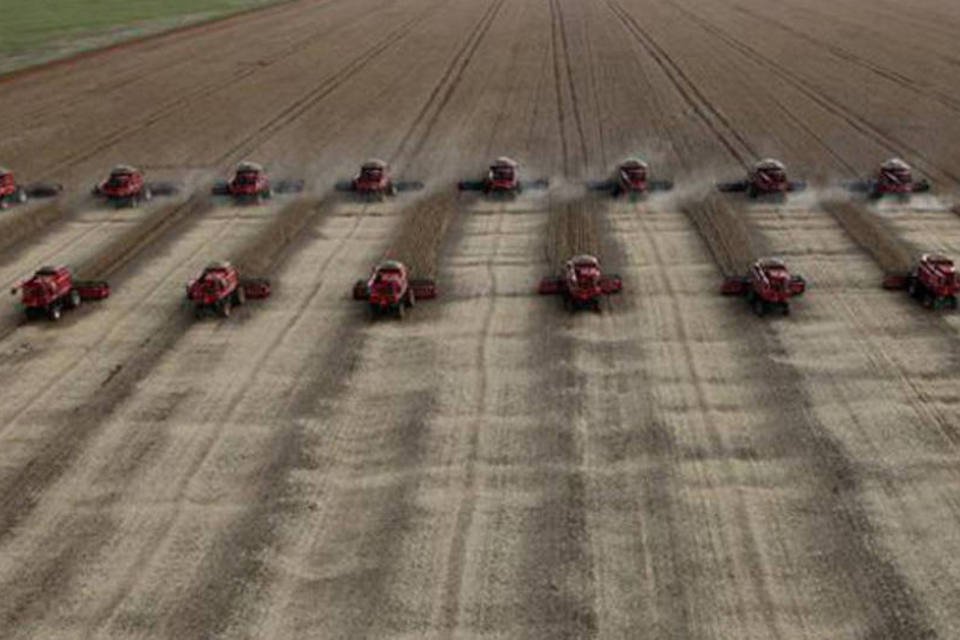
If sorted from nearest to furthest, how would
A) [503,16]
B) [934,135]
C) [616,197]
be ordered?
[616,197] < [934,135] < [503,16]

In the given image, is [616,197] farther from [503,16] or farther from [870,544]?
[503,16]

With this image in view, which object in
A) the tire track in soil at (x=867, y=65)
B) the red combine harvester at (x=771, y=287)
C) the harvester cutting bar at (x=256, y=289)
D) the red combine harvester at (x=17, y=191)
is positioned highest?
the red combine harvester at (x=771, y=287)

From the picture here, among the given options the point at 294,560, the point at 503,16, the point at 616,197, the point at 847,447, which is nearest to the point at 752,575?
the point at 847,447

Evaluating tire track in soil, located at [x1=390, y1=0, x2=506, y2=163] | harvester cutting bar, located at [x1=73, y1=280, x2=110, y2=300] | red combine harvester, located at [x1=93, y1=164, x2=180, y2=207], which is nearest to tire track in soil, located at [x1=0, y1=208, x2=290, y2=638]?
harvester cutting bar, located at [x1=73, y1=280, x2=110, y2=300]

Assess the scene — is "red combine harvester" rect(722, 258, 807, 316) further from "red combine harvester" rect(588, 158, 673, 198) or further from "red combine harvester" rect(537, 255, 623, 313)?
"red combine harvester" rect(588, 158, 673, 198)

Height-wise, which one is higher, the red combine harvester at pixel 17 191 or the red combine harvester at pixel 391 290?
the red combine harvester at pixel 391 290

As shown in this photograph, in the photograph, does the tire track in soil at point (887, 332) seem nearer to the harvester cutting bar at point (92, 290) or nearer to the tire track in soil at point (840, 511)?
the tire track in soil at point (840, 511)

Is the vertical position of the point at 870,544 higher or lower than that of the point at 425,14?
higher

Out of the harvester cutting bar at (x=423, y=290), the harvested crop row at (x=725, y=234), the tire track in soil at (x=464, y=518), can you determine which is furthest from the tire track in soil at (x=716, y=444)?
the harvester cutting bar at (x=423, y=290)
